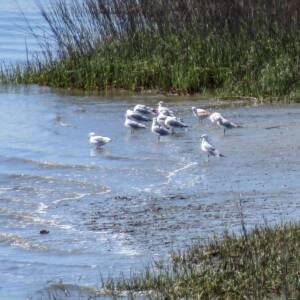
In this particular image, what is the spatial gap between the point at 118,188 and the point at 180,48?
7537mm

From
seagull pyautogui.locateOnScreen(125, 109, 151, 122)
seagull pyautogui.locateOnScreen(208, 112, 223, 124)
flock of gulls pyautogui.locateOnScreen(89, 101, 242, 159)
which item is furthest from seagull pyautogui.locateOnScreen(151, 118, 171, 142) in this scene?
seagull pyautogui.locateOnScreen(125, 109, 151, 122)

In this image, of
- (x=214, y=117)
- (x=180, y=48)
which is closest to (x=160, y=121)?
(x=214, y=117)

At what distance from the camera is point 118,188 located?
11227 millimetres

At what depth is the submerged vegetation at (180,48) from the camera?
17.6 meters

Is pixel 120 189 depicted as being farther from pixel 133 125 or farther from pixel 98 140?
pixel 133 125

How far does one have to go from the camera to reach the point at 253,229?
27.1 feet

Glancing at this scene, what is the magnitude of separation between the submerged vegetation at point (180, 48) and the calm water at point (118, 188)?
2.98 ft

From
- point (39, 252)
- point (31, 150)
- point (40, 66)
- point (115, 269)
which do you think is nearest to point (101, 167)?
point (31, 150)

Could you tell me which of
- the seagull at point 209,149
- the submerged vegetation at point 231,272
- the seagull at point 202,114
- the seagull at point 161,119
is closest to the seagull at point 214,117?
the seagull at point 202,114

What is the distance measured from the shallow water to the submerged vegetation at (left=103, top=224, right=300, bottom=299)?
51cm

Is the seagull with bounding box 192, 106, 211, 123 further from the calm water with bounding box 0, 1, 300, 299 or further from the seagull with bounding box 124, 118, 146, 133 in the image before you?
the seagull with bounding box 124, 118, 146, 133

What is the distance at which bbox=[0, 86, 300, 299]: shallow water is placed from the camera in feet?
28.0

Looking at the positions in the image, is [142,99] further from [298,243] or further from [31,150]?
[298,243]

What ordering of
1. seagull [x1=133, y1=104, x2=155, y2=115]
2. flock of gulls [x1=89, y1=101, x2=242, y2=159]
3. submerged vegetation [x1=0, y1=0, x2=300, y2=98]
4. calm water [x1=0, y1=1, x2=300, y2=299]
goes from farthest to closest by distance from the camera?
1. submerged vegetation [x1=0, y1=0, x2=300, y2=98]
2. seagull [x1=133, y1=104, x2=155, y2=115]
3. flock of gulls [x1=89, y1=101, x2=242, y2=159]
4. calm water [x1=0, y1=1, x2=300, y2=299]
